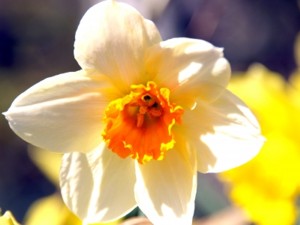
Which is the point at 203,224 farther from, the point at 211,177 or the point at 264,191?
the point at 211,177

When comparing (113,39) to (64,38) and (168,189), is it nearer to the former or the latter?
(168,189)

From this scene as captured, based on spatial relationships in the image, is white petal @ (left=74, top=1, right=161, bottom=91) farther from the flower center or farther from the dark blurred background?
the dark blurred background

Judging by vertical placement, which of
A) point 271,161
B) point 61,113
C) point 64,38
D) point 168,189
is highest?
point 61,113

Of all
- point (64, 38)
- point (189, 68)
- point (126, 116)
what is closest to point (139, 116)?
point (126, 116)

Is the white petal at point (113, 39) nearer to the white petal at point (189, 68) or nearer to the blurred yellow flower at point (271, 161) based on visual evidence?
the white petal at point (189, 68)

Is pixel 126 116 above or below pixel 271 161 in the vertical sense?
above

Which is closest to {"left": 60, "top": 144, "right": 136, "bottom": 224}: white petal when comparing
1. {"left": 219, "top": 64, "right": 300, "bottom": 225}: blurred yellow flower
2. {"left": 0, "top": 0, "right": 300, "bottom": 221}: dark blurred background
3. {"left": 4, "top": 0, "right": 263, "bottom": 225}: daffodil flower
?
{"left": 4, "top": 0, "right": 263, "bottom": 225}: daffodil flower
